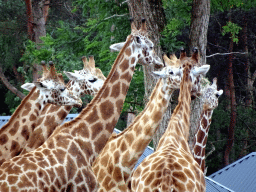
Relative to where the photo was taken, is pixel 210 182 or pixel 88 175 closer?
pixel 88 175

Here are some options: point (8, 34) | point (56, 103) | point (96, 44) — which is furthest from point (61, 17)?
point (56, 103)

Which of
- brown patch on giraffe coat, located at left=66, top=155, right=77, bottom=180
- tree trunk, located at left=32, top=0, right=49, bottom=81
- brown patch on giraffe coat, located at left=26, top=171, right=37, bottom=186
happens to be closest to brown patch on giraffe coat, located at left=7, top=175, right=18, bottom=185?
brown patch on giraffe coat, located at left=26, top=171, right=37, bottom=186

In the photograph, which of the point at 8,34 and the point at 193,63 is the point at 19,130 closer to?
the point at 193,63

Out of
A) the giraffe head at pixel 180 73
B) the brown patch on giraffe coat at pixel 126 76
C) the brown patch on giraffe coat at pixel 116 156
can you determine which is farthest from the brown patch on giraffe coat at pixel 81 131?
the giraffe head at pixel 180 73

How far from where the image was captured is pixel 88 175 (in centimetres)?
495

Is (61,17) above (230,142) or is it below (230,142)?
above

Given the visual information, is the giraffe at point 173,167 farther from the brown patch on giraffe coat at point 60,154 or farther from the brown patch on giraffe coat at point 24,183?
the brown patch on giraffe coat at point 24,183

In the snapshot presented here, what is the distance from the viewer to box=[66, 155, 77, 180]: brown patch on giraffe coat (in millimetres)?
4820

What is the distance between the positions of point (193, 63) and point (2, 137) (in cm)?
283

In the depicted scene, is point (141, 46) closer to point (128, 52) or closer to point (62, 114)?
point (128, 52)

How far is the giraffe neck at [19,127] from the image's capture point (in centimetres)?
564

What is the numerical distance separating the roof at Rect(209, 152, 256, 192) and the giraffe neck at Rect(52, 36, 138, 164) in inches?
294

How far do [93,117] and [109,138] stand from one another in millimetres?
725

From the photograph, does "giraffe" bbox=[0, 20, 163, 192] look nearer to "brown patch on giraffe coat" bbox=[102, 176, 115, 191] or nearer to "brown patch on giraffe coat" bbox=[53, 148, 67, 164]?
"brown patch on giraffe coat" bbox=[53, 148, 67, 164]
